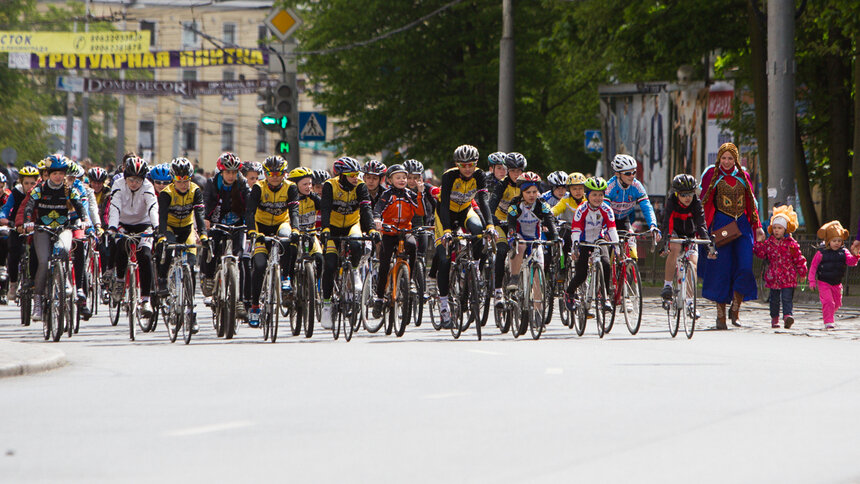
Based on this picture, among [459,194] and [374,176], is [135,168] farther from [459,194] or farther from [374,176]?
[459,194]

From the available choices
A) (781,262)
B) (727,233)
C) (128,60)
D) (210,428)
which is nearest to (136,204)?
(727,233)

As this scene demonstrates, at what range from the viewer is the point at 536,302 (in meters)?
13.8

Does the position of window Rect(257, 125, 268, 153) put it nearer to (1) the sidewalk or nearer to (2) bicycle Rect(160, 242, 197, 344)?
(2) bicycle Rect(160, 242, 197, 344)

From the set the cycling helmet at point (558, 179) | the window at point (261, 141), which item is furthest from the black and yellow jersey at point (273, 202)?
the window at point (261, 141)

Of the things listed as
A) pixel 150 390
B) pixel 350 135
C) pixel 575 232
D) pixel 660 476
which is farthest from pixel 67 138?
pixel 660 476

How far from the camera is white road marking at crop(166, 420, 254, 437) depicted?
7.55 meters

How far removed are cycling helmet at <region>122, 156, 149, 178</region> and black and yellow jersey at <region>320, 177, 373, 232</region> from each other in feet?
6.02

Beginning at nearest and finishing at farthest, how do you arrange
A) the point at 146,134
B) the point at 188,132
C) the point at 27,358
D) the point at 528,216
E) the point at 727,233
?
1. the point at 27,358
2. the point at 528,216
3. the point at 727,233
4. the point at 146,134
5. the point at 188,132

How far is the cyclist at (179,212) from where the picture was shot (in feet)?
46.5

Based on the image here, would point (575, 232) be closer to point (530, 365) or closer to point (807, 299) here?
point (530, 365)

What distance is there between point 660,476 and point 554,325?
32.0 ft

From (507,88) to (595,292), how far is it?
12.6m

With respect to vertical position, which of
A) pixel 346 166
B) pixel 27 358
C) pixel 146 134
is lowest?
pixel 27 358

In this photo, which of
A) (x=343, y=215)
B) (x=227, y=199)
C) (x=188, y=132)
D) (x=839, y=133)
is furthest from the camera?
(x=188, y=132)
